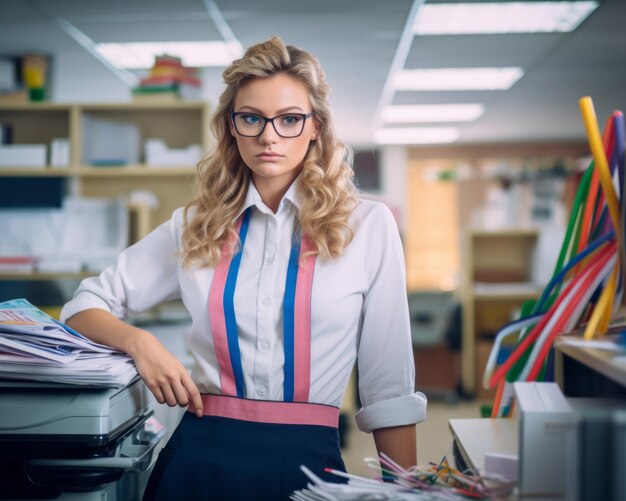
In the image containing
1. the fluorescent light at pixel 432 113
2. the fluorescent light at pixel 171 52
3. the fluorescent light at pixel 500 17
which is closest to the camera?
the fluorescent light at pixel 500 17

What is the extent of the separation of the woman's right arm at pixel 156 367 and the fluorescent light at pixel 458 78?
15.6 feet

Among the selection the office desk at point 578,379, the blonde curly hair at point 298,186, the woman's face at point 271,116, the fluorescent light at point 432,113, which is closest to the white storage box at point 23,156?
the blonde curly hair at point 298,186

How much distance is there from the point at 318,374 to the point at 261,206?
0.33 m

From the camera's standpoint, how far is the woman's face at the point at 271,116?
117cm

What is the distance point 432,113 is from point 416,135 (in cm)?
141

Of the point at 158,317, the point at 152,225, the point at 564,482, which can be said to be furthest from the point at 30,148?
the point at 564,482

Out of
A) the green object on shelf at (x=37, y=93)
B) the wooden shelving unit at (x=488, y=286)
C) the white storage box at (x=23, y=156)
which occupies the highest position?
Answer: the green object on shelf at (x=37, y=93)

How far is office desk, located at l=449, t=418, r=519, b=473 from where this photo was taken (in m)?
1.01

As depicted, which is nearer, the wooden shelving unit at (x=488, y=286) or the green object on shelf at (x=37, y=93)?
the green object on shelf at (x=37, y=93)

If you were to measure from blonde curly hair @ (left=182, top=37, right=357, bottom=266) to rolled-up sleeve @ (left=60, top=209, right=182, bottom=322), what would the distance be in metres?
0.06

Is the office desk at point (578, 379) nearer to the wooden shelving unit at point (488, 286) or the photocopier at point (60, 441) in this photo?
the photocopier at point (60, 441)

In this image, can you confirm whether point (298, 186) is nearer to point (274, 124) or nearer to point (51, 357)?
point (274, 124)

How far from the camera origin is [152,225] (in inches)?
133

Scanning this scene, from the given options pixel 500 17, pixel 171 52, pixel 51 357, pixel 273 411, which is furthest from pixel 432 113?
pixel 51 357
